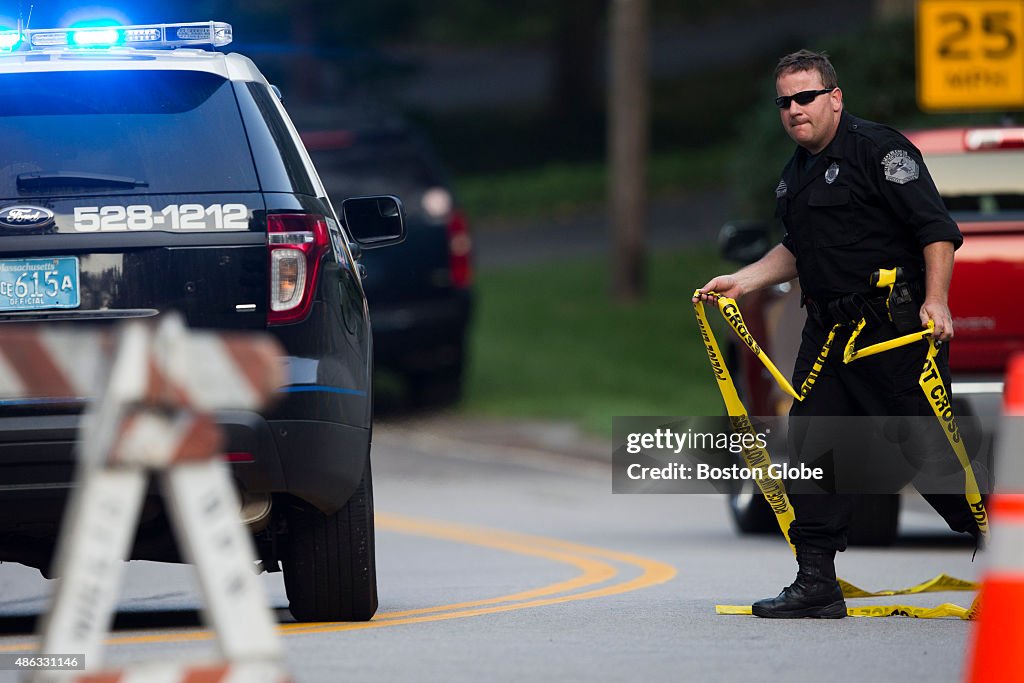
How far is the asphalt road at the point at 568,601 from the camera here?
19.7 ft

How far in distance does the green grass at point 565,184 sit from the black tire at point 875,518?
23.0 meters

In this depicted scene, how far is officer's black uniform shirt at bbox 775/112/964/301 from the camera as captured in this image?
22.8 ft

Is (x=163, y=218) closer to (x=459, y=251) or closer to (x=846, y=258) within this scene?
(x=846, y=258)

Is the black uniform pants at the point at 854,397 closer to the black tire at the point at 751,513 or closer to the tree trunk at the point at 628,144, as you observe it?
the black tire at the point at 751,513

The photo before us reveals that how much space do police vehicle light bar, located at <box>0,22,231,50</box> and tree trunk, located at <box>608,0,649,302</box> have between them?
15.5 metres

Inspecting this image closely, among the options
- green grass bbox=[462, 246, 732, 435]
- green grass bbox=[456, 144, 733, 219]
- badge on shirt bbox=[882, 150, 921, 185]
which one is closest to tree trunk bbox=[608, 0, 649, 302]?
green grass bbox=[462, 246, 732, 435]

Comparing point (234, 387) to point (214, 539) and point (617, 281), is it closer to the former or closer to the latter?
point (214, 539)

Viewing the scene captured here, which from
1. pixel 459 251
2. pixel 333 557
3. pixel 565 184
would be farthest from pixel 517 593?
pixel 565 184

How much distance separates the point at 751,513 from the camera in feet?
36.7

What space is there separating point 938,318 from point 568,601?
6.04ft

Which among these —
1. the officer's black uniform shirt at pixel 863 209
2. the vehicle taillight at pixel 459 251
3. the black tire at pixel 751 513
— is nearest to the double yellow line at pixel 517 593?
the black tire at pixel 751 513

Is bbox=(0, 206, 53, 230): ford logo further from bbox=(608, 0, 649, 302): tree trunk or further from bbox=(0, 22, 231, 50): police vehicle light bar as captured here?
Result: bbox=(608, 0, 649, 302): tree trunk

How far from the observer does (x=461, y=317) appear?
669 inches

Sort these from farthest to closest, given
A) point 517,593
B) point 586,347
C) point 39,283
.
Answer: point 586,347 < point 517,593 < point 39,283
